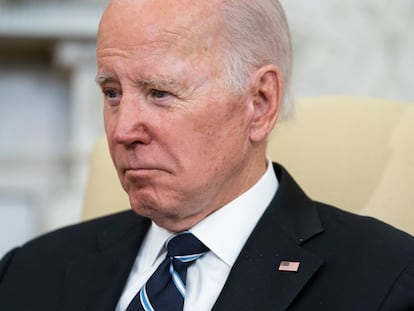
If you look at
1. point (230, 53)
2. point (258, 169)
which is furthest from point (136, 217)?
point (230, 53)

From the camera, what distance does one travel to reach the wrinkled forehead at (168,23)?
61.7 inches

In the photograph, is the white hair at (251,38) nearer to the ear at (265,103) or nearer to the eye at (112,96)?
the ear at (265,103)

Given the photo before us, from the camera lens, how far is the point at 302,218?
1701 mm

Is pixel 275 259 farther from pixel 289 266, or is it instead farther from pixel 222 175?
pixel 222 175

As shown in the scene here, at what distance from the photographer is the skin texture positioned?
1569 millimetres

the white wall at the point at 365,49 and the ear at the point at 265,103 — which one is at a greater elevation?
the white wall at the point at 365,49

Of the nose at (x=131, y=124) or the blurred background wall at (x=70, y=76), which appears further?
the blurred background wall at (x=70, y=76)

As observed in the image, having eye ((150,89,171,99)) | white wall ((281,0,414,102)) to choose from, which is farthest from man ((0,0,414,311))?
white wall ((281,0,414,102))

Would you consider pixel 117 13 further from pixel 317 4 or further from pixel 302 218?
pixel 317 4

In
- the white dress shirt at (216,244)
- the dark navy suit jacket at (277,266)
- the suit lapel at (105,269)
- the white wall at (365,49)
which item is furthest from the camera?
the white wall at (365,49)

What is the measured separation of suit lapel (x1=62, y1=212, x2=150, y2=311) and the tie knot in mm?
137

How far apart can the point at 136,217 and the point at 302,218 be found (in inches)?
16.4

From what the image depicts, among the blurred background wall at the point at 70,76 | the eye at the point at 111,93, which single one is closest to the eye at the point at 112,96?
the eye at the point at 111,93

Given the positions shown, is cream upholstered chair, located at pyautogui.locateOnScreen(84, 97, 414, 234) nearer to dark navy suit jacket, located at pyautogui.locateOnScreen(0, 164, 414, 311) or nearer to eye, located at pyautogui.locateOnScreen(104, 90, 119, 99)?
dark navy suit jacket, located at pyautogui.locateOnScreen(0, 164, 414, 311)
